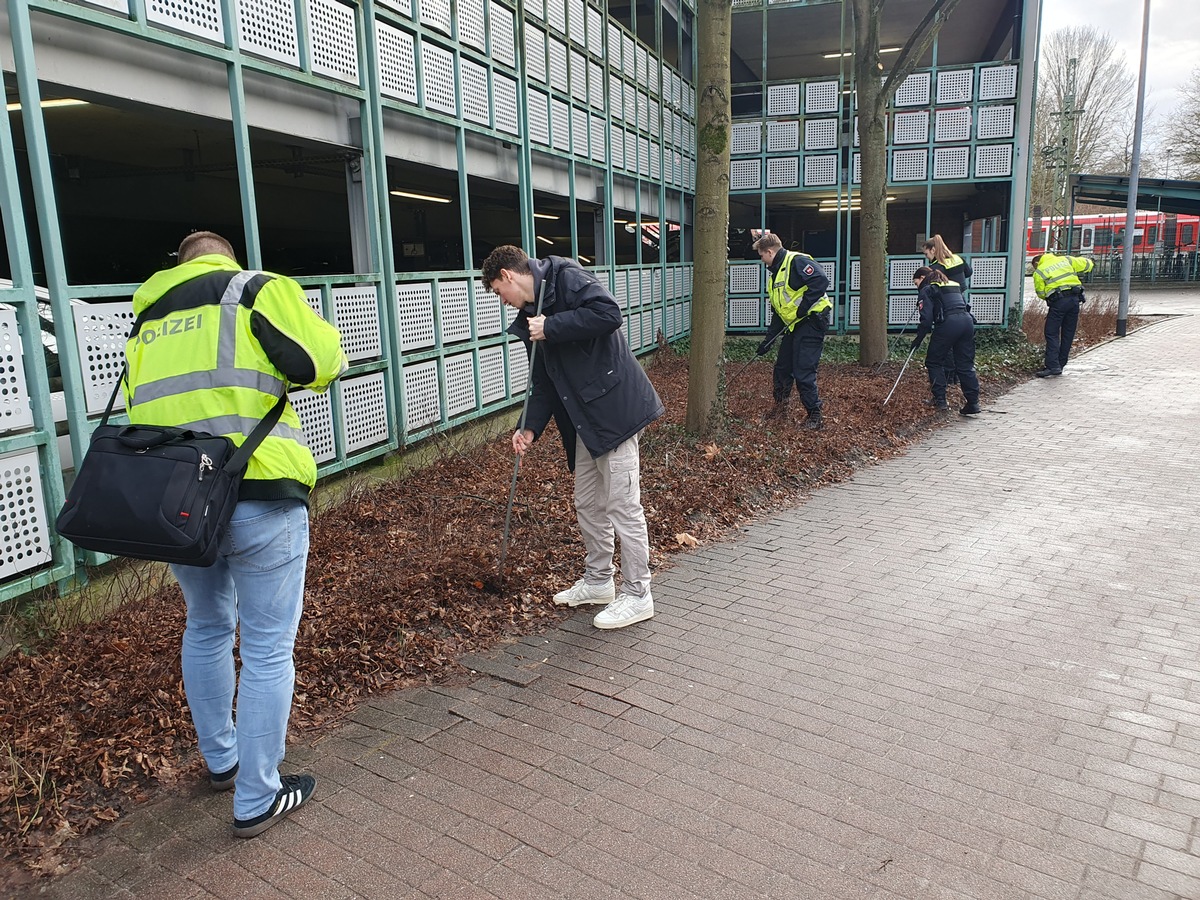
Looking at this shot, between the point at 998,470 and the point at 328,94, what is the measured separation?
637cm

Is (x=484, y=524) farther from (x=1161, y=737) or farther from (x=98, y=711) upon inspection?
(x=1161, y=737)

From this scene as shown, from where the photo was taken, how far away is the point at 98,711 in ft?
11.3

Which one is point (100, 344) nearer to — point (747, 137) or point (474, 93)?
point (474, 93)

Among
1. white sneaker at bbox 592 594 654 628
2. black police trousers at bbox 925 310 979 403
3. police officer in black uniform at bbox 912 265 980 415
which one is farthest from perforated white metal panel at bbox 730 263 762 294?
white sneaker at bbox 592 594 654 628

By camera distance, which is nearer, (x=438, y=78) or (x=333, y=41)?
(x=333, y=41)

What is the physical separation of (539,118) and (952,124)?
9666 millimetres

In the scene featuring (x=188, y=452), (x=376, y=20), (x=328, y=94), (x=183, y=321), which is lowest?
(x=188, y=452)

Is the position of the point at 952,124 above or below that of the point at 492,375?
above

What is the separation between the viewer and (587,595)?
190 inches

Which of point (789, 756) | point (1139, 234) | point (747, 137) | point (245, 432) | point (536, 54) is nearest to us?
point (245, 432)

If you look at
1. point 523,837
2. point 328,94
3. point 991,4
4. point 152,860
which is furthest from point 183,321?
point 991,4

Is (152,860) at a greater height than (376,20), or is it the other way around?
(376,20)

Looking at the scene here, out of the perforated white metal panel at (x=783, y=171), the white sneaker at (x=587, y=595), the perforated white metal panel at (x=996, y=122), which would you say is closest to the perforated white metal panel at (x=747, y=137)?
the perforated white metal panel at (x=783, y=171)

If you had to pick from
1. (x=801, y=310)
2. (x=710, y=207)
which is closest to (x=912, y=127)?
(x=801, y=310)
